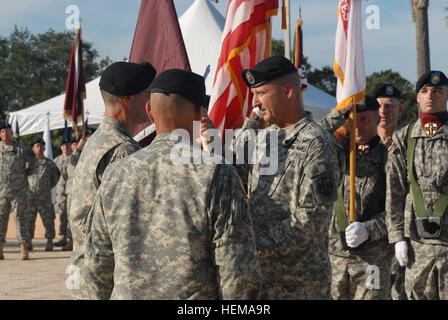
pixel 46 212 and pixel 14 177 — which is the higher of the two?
pixel 14 177

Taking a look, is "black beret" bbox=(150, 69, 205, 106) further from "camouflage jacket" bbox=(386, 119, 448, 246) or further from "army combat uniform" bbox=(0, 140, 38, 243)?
"army combat uniform" bbox=(0, 140, 38, 243)

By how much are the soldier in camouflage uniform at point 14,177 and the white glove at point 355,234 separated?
8.90 m

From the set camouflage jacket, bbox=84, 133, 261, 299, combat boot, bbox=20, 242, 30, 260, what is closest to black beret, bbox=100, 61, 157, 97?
camouflage jacket, bbox=84, 133, 261, 299

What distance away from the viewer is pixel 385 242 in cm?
531

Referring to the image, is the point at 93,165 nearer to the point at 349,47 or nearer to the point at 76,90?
the point at 349,47

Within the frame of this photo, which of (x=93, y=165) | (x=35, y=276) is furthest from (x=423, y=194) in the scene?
(x=35, y=276)

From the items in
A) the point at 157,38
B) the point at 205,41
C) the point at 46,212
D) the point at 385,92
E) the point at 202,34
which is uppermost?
the point at 202,34

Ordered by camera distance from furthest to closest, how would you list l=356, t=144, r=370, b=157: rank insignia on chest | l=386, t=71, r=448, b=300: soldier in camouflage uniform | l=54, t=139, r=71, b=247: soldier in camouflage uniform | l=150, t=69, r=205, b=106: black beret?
l=54, t=139, r=71, b=247: soldier in camouflage uniform
l=356, t=144, r=370, b=157: rank insignia on chest
l=386, t=71, r=448, b=300: soldier in camouflage uniform
l=150, t=69, r=205, b=106: black beret

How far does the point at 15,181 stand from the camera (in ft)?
41.9

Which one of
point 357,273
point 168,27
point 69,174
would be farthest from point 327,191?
point 69,174

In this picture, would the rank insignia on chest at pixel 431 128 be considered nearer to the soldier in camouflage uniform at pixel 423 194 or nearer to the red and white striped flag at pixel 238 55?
the soldier in camouflage uniform at pixel 423 194

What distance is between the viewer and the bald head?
8.66 feet

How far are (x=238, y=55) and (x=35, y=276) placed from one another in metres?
6.55
